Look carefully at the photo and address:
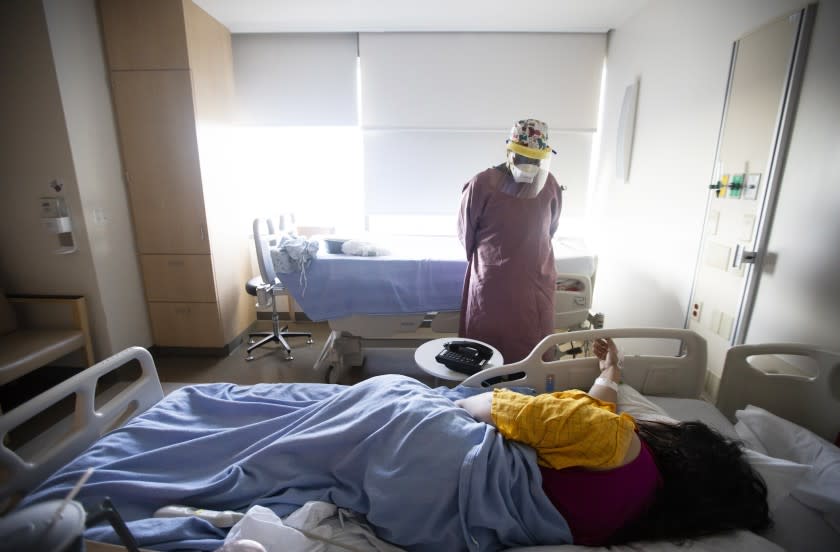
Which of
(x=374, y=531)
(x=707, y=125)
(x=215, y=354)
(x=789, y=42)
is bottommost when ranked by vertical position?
(x=215, y=354)

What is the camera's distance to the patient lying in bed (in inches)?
36.4

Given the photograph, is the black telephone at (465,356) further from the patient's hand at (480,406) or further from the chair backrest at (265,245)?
the chair backrest at (265,245)

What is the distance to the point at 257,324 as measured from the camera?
3520mm

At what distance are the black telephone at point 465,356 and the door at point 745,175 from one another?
1.07m

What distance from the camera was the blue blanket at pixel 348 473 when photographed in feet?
3.03

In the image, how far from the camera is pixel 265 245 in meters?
2.62

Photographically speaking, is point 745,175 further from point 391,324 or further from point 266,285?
point 266,285

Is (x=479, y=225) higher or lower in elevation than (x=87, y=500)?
higher

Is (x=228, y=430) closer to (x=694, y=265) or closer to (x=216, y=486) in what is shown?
(x=216, y=486)

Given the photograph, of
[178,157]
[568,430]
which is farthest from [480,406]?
[178,157]

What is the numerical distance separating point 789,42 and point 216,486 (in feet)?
7.90

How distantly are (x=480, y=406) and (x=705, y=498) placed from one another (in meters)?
0.59

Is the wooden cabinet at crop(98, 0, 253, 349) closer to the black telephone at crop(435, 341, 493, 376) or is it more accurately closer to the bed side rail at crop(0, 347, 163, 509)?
the bed side rail at crop(0, 347, 163, 509)

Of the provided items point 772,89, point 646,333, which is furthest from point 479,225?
point 772,89
